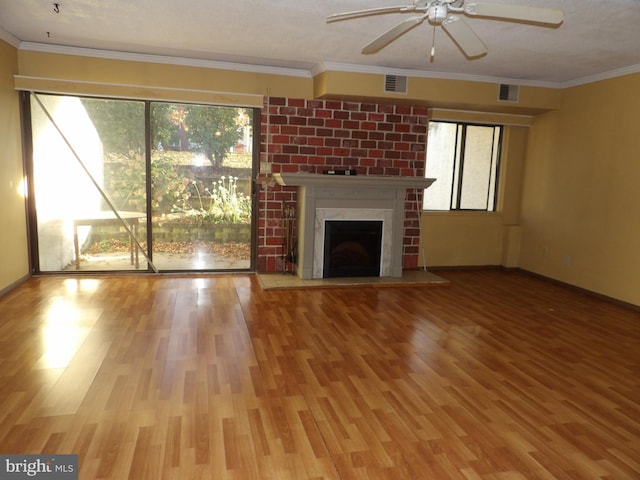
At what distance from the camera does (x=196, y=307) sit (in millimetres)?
4285

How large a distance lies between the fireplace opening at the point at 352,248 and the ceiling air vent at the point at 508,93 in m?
2.11

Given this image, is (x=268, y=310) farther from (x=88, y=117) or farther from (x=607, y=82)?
(x=607, y=82)

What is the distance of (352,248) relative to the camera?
18.2 feet

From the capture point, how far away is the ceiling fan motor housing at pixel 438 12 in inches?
94.7

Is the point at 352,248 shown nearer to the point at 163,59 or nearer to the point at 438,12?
the point at 163,59

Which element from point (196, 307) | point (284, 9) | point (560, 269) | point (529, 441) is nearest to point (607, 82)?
point (560, 269)

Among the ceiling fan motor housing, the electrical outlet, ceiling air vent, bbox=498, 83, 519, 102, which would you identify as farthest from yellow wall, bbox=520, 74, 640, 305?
the electrical outlet

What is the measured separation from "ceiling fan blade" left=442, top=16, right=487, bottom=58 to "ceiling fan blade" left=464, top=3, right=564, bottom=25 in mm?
155

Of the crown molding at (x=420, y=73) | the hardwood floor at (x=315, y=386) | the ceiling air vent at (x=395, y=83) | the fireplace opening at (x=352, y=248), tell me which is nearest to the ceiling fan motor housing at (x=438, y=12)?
the hardwood floor at (x=315, y=386)

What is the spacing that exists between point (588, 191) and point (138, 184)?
208 inches

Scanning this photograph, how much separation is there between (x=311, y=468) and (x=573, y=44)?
406 cm

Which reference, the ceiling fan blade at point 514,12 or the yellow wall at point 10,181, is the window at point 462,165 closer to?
the ceiling fan blade at point 514,12

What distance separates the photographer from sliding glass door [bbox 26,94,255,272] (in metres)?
5.09

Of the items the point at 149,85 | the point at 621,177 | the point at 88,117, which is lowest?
the point at 621,177
